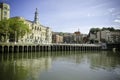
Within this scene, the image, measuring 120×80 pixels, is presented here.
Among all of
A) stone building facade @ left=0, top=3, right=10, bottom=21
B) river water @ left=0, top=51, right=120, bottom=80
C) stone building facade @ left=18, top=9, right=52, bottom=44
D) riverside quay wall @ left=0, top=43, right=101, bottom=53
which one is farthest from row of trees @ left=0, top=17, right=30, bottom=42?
river water @ left=0, top=51, right=120, bottom=80

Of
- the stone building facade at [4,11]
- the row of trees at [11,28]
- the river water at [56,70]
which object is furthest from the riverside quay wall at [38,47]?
the stone building facade at [4,11]

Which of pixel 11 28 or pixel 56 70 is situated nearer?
pixel 56 70

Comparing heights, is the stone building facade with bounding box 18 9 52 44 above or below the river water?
above

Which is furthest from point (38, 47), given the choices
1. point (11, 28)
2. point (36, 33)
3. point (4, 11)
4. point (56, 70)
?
point (56, 70)

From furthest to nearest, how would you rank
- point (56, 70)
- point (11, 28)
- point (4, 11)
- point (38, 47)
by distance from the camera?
1. point (4, 11)
2. point (38, 47)
3. point (11, 28)
4. point (56, 70)

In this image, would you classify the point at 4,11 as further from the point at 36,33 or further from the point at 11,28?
the point at 36,33

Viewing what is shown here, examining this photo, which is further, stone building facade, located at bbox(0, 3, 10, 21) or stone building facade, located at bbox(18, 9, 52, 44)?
stone building facade, located at bbox(18, 9, 52, 44)

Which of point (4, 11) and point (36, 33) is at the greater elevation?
point (4, 11)

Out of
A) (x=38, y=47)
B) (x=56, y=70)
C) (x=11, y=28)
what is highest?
(x=11, y=28)

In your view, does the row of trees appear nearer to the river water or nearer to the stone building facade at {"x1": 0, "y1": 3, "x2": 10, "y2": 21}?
the stone building facade at {"x1": 0, "y1": 3, "x2": 10, "y2": 21}

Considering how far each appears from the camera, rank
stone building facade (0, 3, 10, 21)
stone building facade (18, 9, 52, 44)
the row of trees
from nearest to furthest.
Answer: the row of trees, stone building facade (0, 3, 10, 21), stone building facade (18, 9, 52, 44)

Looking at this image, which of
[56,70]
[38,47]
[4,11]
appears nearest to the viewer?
[56,70]

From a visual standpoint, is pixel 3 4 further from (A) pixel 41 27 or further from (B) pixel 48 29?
(B) pixel 48 29

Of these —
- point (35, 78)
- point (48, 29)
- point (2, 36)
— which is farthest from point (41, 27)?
point (35, 78)
